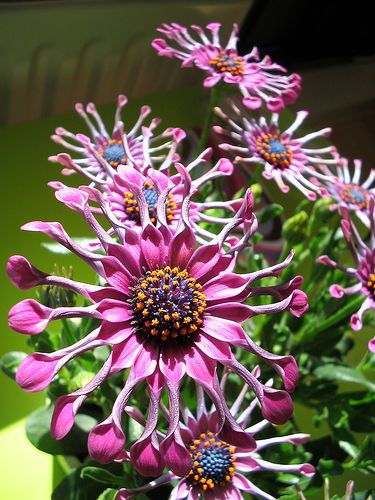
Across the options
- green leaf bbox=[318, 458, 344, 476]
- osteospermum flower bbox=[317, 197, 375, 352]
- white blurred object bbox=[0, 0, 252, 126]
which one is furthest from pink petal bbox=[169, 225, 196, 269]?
white blurred object bbox=[0, 0, 252, 126]

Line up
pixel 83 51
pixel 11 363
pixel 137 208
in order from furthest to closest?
pixel 83 51
pixel 11 363
pixel 137 208

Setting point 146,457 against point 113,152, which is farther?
point 113,152

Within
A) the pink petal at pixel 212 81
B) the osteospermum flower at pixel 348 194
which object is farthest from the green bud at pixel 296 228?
the pink petal at pixel 212 81

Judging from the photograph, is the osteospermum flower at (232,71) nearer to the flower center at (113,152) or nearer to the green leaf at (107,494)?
the flower center at (113,152)

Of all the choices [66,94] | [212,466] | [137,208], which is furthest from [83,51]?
[212,466]

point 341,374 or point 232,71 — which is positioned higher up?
point 232,71

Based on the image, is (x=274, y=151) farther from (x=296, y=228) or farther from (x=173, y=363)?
(x=173, y=363)

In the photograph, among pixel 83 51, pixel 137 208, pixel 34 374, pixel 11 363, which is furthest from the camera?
pixel 83 51
